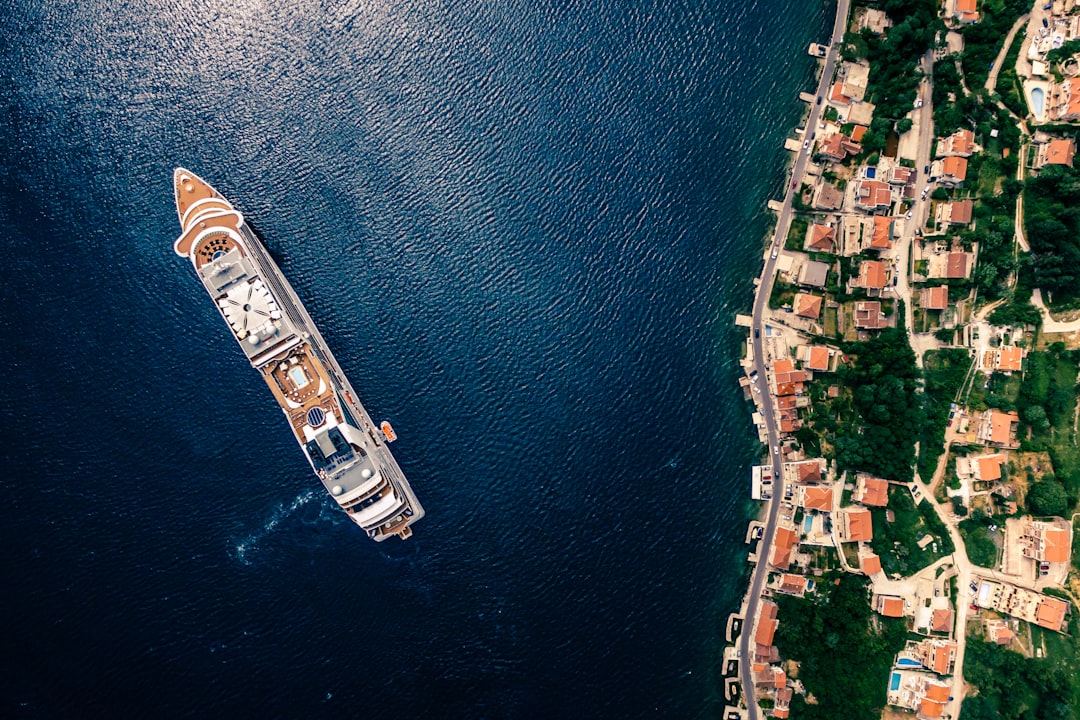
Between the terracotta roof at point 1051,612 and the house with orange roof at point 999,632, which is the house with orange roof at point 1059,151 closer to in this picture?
the terracotta roof at point 1051,612

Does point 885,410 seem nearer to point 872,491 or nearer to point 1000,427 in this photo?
point 872,491

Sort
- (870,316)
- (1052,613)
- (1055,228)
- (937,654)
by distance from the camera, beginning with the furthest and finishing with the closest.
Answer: (870,316) < (937,654) < (1055,228) < (1052,613)

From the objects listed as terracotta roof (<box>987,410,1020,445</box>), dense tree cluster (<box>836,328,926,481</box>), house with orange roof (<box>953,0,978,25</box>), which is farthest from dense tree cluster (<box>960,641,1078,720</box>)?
house with orange roof (<box>953,0,978,25</box>)

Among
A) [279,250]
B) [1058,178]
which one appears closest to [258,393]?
[279,250]

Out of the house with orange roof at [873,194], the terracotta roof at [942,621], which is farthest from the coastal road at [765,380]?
the terracotta roof at [942,621]

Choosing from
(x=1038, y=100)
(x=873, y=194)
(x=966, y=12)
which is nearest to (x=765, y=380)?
(x=873, y=194)

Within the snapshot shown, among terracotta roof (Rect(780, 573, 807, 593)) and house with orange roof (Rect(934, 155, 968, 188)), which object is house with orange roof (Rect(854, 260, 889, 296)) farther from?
terracotta roof (Rect(780, 573, 807, 593))
